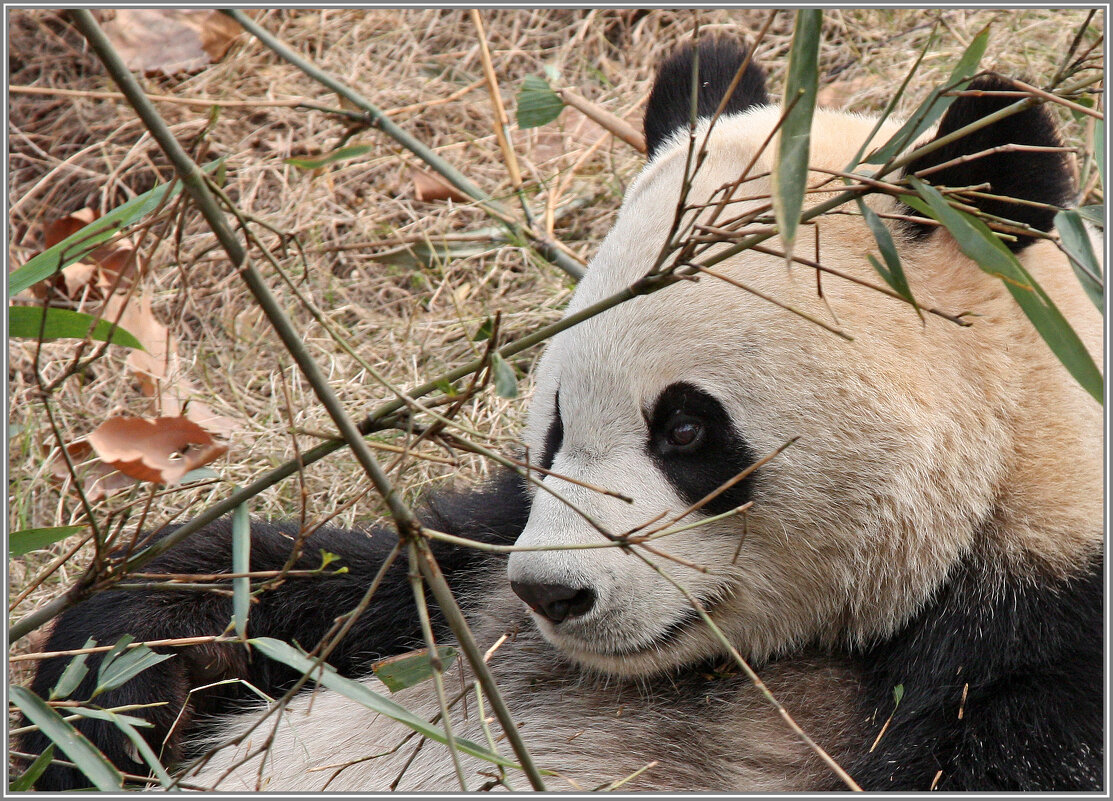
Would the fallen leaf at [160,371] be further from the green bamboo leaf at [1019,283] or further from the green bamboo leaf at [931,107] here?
the green bamboo leaf at [1019,283]

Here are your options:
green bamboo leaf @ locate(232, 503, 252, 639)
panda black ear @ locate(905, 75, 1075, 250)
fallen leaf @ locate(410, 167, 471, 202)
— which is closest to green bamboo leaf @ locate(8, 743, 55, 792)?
green bamboo leaf @ locate(232, 503, 252, 639)

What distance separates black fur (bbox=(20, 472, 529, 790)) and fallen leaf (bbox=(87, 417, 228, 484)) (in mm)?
352

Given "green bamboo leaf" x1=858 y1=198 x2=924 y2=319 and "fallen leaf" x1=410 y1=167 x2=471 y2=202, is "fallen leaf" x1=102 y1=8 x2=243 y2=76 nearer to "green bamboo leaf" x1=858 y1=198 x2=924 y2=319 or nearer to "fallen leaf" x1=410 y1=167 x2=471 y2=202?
"fallen leaf" x1=410 y1=167 x2=471 y2=202

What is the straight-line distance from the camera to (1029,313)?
1385 mm

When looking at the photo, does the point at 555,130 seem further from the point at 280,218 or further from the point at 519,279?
the point at 280,218

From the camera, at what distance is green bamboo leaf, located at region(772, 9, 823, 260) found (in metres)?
1.20

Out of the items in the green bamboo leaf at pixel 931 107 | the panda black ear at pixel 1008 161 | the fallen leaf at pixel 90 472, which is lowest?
the fallen leaf at pixel 90 472

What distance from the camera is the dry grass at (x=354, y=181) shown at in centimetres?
325

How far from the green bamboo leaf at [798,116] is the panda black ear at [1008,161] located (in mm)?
577

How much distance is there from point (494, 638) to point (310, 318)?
5.61ft

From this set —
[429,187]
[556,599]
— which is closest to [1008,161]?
[556,599]

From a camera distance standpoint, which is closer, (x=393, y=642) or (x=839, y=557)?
(x=839, y=557)

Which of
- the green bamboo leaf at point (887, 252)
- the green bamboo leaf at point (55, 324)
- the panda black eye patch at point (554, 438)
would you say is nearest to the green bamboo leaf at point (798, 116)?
the green bamboo leaf at point (887, 252)

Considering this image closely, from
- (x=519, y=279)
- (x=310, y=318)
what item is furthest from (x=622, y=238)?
(x=310, y=318)
